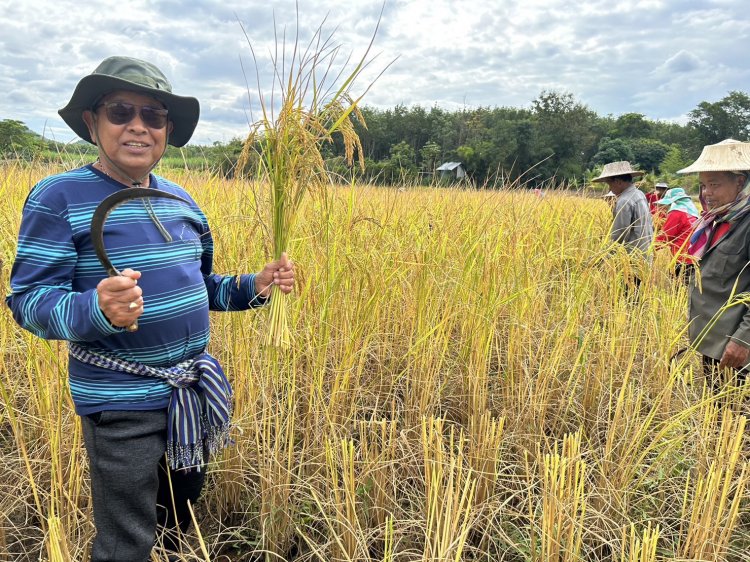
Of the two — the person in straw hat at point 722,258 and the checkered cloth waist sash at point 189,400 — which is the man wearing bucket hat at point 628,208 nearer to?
the person in straw hat at point 722,258

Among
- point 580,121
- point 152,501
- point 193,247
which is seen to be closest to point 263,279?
point 193,247

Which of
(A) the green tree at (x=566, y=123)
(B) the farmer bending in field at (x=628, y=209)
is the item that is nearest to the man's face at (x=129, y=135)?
(B) the farmer bending in field at (x=628, y=209)

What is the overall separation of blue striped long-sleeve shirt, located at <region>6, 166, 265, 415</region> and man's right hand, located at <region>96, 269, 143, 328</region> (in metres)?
0.02

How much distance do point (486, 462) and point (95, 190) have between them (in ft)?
4.31

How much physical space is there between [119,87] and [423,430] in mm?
1094

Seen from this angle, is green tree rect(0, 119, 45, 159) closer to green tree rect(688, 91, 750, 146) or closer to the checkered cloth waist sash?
the checkered cloth waist sash

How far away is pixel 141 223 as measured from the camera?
3.27 feet

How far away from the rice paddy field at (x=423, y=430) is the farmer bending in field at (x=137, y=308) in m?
0.16

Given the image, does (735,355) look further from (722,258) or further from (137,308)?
(137,308)

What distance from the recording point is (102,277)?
0.95 metres

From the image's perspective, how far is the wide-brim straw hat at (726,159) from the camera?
1.92 metres

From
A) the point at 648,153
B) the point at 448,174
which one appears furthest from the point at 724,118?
the point at 448,174

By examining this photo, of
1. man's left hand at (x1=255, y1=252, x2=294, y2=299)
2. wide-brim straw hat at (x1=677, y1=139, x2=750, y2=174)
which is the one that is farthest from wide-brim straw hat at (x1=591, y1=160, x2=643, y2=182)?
man's left hand at (x1=255, y1=252, x2=294, y2=299)

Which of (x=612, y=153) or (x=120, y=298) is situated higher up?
(x=612, y=153)
